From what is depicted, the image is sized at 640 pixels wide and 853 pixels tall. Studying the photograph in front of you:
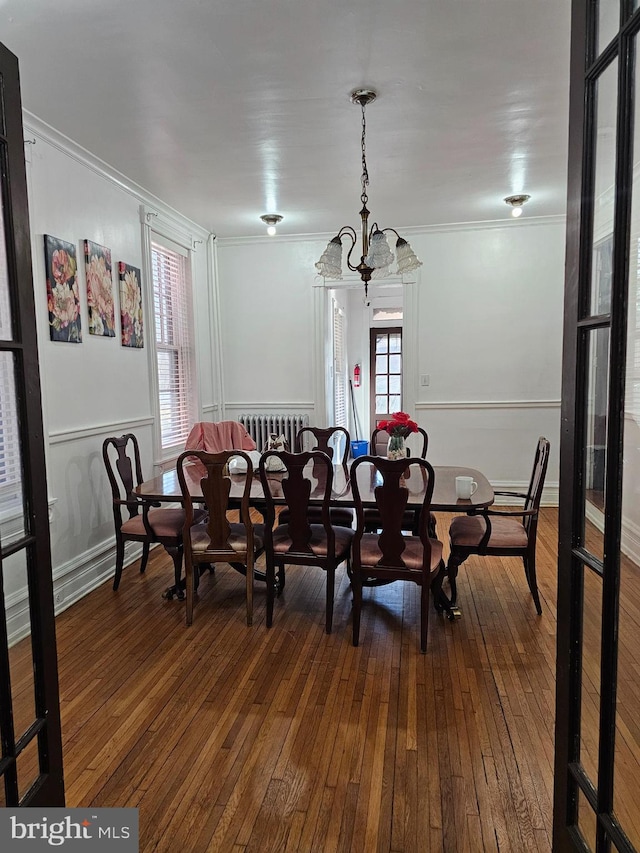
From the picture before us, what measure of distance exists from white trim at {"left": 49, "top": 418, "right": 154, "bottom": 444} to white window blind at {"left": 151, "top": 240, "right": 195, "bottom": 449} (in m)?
0.46

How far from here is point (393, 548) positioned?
8.72 ft

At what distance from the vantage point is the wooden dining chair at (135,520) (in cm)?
319

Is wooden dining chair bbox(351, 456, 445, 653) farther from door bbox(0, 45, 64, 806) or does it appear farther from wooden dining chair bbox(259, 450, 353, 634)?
door bbox(0, 45, 64, 806)

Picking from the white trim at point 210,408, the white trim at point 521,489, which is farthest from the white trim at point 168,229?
the white trim at point 521,489

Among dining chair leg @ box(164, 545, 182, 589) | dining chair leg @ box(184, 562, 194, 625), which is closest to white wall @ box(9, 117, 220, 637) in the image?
dining chair leg @ box(164, 545, 182, 589)

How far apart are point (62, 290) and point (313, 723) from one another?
2.74 m

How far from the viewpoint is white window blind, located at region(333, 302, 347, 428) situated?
6.38 metres

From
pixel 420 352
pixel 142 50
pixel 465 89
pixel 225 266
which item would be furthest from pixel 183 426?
pixel 465 89

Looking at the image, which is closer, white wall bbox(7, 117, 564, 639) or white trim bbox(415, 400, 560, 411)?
white wall bbox(7, 117, 564, 639)

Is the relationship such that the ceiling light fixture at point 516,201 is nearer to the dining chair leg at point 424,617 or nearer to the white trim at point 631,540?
the dining chair leg at point 424,617

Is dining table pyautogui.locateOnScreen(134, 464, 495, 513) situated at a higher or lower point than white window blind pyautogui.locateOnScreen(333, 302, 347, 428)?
lower

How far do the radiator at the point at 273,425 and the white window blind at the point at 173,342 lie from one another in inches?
31.3

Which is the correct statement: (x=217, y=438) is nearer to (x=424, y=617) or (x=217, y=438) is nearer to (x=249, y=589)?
(x=249, y=589)

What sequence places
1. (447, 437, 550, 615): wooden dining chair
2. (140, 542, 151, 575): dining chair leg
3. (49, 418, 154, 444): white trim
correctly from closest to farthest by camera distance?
(447, 437, 550, 615): wooden dining chair, (49, 418, 154, 444): white trim, (140, 542, 151, 575): dining chair leg
